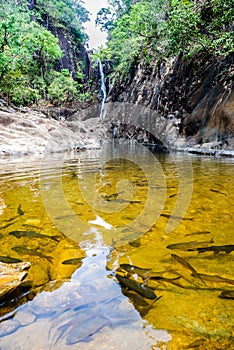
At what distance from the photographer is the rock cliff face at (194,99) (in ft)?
34.8

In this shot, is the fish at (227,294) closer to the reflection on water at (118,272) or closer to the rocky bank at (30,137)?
the reflection on water at (118,272)

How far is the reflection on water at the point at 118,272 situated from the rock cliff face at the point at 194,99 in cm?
861

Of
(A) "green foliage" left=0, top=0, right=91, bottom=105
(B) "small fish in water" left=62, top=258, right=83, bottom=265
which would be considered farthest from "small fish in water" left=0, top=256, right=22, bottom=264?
(A) "green foliage" left=0, top=0, right=91, bottom=105

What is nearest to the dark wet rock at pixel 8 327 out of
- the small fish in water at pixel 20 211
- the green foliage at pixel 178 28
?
the small fish in water at pixel 20 211

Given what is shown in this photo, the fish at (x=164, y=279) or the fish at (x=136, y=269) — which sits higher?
the fish at (x=136, y=269)

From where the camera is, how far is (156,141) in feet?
60.8

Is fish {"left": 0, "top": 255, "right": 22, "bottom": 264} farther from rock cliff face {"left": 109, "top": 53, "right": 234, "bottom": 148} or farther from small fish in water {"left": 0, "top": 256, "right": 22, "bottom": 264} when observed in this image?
rock cliff face {"left": 109, "top": 53, "right": 234, "bottom": 148}

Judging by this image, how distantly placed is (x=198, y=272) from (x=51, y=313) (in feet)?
3.21

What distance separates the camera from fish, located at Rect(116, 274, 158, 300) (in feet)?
4.28

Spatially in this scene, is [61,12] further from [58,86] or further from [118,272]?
[118,272]

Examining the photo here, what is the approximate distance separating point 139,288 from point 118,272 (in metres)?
0.23

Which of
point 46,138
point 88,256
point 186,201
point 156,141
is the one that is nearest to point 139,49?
point 156,141

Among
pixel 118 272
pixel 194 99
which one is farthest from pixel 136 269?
pixel 194 99

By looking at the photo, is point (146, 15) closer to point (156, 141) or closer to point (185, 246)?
point (156, 141)
